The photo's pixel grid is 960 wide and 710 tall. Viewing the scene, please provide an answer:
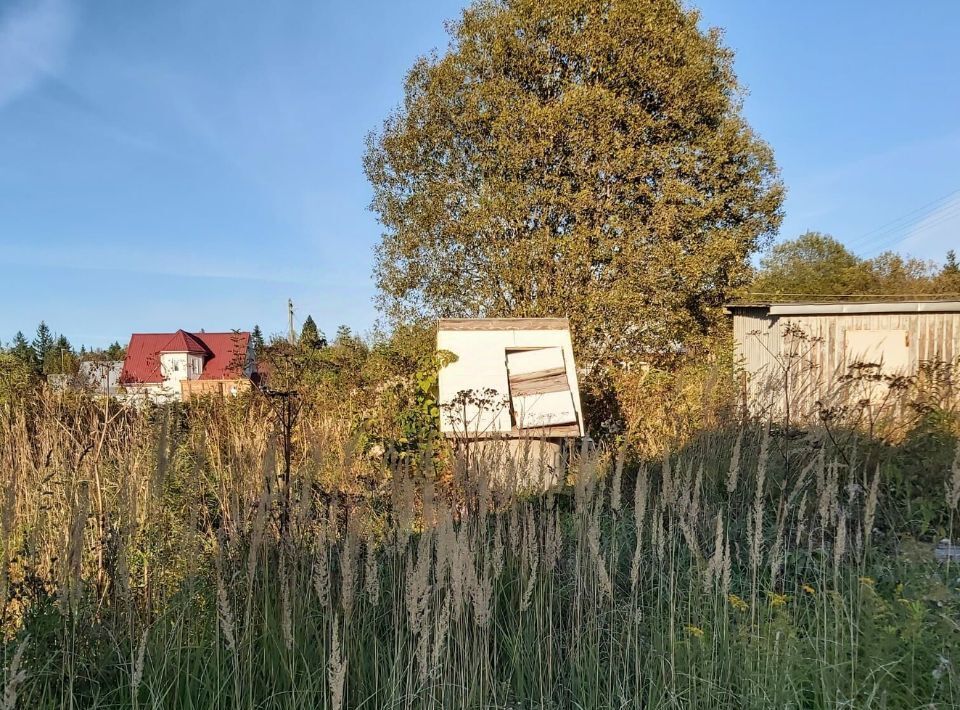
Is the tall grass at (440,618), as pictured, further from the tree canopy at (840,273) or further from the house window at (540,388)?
the tree canopy at (840,273)

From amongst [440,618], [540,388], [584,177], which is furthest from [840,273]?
[440,618]

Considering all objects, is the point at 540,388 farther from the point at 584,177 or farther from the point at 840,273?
the point at 840,273

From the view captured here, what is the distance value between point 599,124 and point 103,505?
1114 cm

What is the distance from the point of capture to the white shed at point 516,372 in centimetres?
662

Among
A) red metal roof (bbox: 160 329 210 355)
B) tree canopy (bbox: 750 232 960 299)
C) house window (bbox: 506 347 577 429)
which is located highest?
tree canopy (bbox: 750 232 960 299)

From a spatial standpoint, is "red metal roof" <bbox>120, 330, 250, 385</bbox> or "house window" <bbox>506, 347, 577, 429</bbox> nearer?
"house window" <bbox>506, 347, 577, 429</bbox>

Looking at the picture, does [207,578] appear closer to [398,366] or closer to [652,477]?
[652,477]

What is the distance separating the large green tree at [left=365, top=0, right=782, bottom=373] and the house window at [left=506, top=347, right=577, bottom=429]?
4.54 m

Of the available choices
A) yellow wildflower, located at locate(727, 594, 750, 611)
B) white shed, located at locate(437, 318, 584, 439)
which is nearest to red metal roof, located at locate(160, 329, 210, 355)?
white shed, located at locate(437, 318, 584, 439)

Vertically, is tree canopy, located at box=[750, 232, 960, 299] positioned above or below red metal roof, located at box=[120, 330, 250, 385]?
above

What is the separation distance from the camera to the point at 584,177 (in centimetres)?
1256

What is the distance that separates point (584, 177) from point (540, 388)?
705 centimetres

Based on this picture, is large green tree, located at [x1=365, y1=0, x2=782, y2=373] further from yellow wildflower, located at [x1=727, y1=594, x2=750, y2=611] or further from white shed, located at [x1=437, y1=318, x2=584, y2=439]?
yellow wildflower, located at [x1=727, y1=594, x2=750, y2=611]

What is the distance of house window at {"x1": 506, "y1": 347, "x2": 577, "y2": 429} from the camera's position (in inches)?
264
